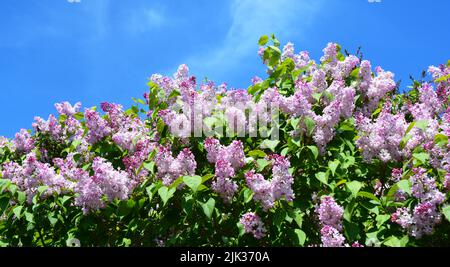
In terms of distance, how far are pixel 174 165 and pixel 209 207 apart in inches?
19.5

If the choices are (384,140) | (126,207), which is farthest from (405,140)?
(126,207)

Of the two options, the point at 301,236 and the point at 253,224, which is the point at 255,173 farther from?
the point at 301,236

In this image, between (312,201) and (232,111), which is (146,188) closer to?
(232,111)

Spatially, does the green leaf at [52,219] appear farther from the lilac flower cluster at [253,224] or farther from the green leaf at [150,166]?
the lilac flower cluster at [253,224]

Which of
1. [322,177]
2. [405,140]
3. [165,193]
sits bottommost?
[165,193]

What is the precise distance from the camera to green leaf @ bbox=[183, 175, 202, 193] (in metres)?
4.39

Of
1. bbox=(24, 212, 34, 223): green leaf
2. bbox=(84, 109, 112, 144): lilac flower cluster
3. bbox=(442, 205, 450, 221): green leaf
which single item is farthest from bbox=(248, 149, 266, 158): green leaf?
bbox=(24, 212, 34, 223): green leaf

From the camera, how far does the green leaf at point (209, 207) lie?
4461mm

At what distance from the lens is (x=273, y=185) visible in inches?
173

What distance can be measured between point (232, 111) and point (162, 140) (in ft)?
2.68

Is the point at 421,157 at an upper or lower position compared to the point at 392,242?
upper

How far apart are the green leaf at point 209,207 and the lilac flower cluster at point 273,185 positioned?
337 mm

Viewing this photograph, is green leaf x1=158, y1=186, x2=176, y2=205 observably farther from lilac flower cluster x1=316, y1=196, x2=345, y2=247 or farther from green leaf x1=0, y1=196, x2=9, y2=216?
green leaf x1=0, y1=196, x2=9, y2=216
